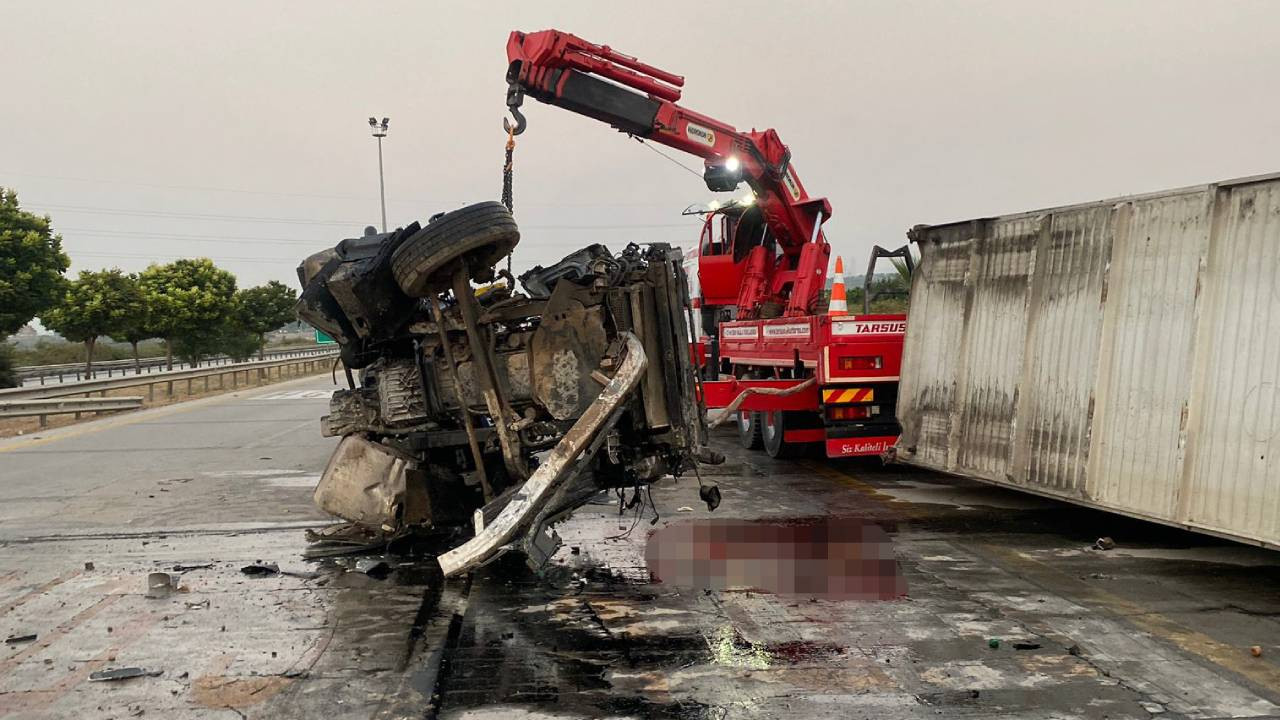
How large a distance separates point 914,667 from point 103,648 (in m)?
4.25

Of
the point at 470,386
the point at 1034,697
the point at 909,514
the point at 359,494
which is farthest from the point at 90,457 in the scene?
the point at 1034,697

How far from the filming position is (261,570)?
691 cm

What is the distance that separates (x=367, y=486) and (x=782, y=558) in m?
3.12

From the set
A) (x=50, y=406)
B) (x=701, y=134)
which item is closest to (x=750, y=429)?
(x=701, y=134)

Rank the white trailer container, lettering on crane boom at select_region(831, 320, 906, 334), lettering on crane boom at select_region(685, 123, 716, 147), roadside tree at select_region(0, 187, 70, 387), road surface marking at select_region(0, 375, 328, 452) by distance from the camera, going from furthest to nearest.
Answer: roadside tree at select_region(0, 187, 70, 387)
road surface marking at select_region(0, 375, 328, 452)
lettering on crane boom at select_region(685, 123, 716, 147)
lettering on crane boom at select_region(831, 320, 906, 334)
the white trailer container

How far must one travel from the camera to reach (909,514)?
28.9ft

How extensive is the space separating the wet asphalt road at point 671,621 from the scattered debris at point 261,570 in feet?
0.50

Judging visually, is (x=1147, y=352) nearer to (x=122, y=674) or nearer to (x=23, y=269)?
(x=122, y=674)

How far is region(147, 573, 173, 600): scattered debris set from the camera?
247 inches

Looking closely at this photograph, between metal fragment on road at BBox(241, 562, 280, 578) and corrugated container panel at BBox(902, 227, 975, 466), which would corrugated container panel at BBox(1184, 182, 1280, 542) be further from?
metal fragment on road at BBox(241, 562, 280, 578)

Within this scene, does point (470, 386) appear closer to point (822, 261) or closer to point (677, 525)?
point (677, 525)

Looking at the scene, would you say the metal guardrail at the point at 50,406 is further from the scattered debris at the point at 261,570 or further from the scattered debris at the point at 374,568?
the scattered debris at the point at 374,568

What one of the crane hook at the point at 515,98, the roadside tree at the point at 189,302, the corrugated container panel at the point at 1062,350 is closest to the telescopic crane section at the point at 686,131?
the crane hook at the point at 515,98

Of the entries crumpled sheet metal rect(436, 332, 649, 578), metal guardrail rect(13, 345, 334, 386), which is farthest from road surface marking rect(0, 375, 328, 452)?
metal guardrail rect(13, 345, 334, 386)
